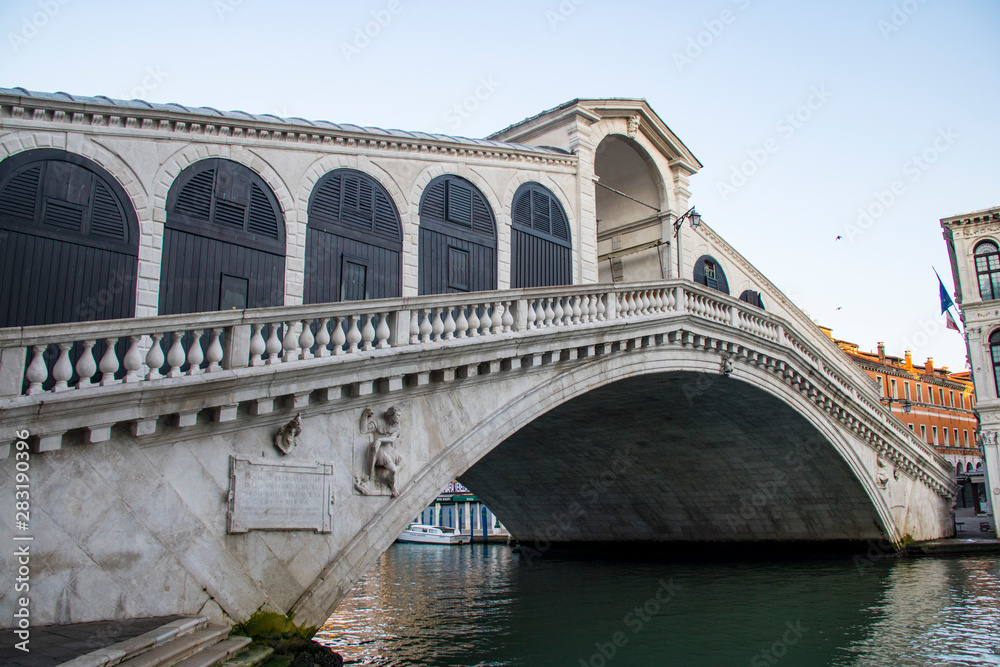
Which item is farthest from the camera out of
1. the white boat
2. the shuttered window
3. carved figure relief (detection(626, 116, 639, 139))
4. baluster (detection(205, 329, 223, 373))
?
the white boat

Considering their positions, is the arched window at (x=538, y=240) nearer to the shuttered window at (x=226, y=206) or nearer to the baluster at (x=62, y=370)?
the shuttered window at (x=226, y=206)

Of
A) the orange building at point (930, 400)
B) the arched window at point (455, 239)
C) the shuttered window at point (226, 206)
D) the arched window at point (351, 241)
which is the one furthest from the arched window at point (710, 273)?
the orange building at point (930, 400)

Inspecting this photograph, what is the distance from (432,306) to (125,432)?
13.2ft

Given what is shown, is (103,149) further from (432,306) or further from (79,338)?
(432,306)

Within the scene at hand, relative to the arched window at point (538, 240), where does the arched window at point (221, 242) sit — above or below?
below

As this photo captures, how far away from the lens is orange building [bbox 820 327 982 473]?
4197 centimetres

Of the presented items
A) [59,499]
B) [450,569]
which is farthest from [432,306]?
[450,569]

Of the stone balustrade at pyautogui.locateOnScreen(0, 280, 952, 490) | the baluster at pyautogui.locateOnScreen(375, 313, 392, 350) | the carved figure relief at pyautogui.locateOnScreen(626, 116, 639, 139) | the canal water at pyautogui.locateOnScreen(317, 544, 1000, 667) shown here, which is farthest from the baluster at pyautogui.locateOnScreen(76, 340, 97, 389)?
the carved figure relief at pyautogui.locateOnScreen(626, 116, 639, 139)

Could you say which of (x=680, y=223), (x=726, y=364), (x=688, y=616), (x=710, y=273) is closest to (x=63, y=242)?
(x=688, y=616)

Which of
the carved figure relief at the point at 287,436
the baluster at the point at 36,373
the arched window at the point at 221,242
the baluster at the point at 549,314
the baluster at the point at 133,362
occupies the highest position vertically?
the arched window at the point at 221,242

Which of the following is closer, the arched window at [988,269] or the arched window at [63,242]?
the arched window at [63,242]

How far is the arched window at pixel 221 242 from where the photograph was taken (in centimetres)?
984

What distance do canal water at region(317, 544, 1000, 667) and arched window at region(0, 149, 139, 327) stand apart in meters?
5.52

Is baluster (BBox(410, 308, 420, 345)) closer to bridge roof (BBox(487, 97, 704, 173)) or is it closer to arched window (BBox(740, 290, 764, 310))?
bridge roof (BBox(487, 97, 704, 173))
